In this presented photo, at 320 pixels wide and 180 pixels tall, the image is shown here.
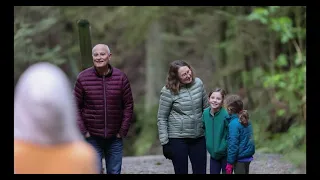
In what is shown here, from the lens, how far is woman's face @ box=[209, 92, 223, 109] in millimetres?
5309

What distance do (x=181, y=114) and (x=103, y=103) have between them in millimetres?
756

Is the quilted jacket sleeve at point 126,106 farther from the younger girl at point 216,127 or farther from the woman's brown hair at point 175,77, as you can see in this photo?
the younger girl at point 216,127

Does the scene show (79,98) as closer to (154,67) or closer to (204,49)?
(204,49)

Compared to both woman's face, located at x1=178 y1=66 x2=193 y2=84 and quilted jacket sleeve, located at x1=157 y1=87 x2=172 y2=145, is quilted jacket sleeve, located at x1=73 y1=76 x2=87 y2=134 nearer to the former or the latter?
quilted jacket sleeve, located at x1=157 y1=87 x2=172 y2=145

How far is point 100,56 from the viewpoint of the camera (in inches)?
212

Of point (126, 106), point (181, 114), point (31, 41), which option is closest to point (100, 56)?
point (126, 106)

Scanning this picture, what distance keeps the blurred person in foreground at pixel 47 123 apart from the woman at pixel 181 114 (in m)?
3.03

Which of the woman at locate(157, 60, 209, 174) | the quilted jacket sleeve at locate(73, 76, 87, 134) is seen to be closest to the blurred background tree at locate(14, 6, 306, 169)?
the woman at locate(157, 60, 209, 174)

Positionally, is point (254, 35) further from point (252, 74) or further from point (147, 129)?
point (147, 129)

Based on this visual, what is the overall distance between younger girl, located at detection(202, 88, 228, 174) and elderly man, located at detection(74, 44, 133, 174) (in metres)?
0.79

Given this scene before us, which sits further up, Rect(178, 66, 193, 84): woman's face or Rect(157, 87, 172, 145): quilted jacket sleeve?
Rect(178, 66, 193, 84): woman's face

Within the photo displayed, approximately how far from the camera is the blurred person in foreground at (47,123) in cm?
233

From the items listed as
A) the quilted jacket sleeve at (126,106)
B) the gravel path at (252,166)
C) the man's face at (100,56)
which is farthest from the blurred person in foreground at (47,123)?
the gravel path at (252,166)

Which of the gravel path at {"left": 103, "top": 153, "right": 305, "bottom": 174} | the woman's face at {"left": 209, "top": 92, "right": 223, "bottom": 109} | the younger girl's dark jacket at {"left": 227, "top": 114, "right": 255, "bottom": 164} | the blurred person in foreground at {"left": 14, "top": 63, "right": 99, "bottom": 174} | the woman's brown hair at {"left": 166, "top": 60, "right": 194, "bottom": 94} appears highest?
the woman's brown hair at {"left": 166, "top": 60, "right": 194, "bottom": 94}
